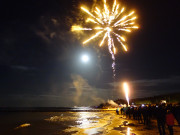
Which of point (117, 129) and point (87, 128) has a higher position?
point (117, 129)

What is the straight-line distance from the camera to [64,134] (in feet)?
71.4

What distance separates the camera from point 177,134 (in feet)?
45.2

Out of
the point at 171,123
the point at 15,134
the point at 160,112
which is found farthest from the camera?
the point at 15,134

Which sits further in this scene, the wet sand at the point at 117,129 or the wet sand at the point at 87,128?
the wet sand at the point at 87,128

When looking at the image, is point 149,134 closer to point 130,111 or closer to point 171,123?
point 171,123

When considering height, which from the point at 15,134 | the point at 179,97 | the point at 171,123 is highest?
the point at 179,97

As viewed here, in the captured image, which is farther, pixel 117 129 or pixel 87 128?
pixel 87 128

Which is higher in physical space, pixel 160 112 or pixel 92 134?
pixel 160 112

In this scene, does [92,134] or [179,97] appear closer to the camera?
[92,134]

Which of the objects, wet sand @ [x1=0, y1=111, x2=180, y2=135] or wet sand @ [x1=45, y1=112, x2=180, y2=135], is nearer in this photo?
wet sand @ [x1=45, y1=112, x2=180, y2=135]

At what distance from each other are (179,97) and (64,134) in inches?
1867

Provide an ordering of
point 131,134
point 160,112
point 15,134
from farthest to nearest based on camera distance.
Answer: point 15,134
point 131,134
point 160,112

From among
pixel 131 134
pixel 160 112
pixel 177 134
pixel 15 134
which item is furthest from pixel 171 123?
pixel 15 134

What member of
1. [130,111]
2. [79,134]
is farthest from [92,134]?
[130,111]
